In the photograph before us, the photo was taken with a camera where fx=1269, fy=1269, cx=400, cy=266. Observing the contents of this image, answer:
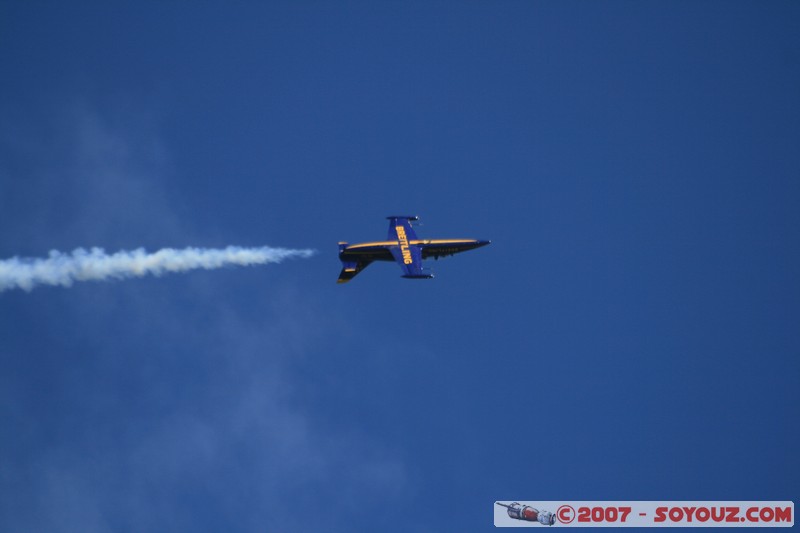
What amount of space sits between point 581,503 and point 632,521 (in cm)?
323

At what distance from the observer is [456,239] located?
8144 cm

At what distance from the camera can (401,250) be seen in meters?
79.6

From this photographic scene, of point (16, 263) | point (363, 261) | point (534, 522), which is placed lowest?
point (534, 522)

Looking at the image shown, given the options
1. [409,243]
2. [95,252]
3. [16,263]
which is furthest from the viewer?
[409,243]

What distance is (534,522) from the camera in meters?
76.1

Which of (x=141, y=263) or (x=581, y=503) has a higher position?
(x=141, y=263)

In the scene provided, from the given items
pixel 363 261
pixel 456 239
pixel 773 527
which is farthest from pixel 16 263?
pixel 773 527

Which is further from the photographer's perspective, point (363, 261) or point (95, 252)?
point (363, 261)

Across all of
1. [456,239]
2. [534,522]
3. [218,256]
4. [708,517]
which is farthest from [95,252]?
[708,517]

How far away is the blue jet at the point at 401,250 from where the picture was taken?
79.2 metres

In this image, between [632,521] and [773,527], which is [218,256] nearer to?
[632,521]

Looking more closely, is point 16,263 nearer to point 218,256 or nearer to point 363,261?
point 218,256

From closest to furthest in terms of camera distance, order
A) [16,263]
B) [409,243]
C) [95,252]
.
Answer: [16,263], [95,252], [409,243]

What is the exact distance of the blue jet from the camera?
79.2 metres
